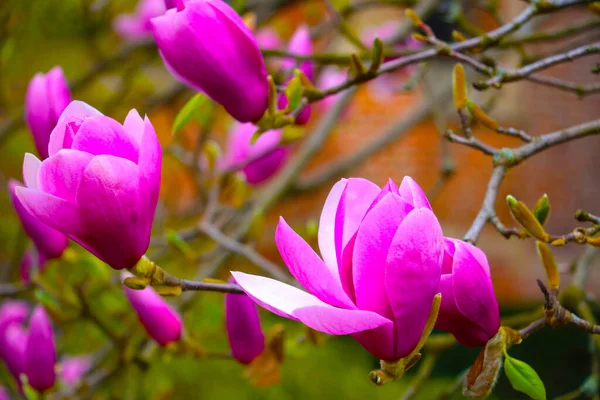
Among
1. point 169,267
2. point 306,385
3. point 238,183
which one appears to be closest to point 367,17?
point 306,385

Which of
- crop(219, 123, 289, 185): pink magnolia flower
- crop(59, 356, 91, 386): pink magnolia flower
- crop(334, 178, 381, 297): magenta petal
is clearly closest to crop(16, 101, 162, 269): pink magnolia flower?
crop(334, 178, 381, 297): magenta petal

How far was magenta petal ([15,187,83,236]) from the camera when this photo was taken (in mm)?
321

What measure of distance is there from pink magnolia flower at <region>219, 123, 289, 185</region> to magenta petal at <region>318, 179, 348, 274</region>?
0.39 m

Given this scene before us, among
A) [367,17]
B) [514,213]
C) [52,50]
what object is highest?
[514,213]

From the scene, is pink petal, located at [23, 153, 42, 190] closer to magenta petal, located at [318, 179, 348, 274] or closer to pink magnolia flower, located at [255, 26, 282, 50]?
magenta petal, located at [318, 179, 348, 274]

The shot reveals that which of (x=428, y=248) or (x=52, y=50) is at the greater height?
(x=428, y=248)

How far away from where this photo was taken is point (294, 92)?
0.47 meters

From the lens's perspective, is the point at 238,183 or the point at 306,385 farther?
the point at 306,385

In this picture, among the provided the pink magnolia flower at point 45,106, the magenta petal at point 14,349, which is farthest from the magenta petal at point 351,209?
the magenta petal at point 14,349

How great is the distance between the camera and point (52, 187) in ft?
1.07

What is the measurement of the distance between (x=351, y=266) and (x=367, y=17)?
362cm

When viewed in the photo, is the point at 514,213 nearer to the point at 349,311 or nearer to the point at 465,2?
the point at 349,311

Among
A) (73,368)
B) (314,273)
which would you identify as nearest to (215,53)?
(314,273)

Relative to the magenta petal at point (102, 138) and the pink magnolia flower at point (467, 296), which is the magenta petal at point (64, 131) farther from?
the pink magnolia flower at point (467, 296)
